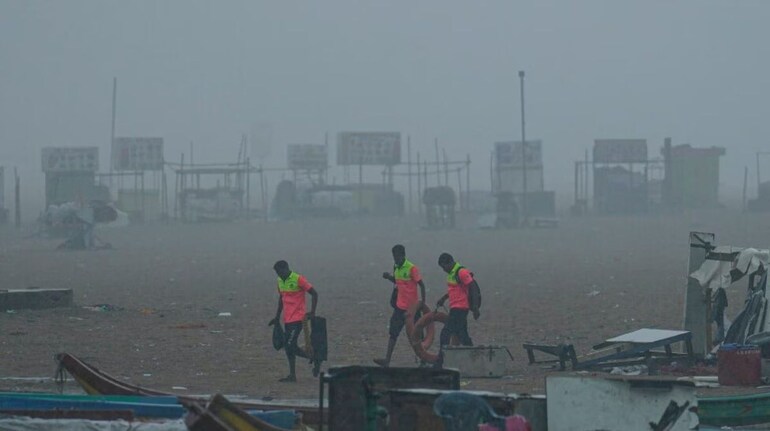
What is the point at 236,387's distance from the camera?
13875 millimetres

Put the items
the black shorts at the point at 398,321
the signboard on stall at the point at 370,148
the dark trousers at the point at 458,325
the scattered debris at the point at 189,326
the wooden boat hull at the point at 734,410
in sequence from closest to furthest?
the wooden boat hull at the point at 734,410 < the dark trousers at the point at 458,325 < the black shorts at the point at 398,321 < the scattered debris at the point at 189,326 < the signboard on stall at the point at 370,148

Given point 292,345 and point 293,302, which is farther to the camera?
point 293,302

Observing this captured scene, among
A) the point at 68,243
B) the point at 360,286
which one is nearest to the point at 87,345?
the point at 360,286

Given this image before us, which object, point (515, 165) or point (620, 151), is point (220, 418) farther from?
point (620, 151)

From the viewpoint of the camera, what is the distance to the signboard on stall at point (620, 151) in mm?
75688

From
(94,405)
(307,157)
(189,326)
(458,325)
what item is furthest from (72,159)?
(94,405)

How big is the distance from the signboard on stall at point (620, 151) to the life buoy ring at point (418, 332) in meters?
60.9

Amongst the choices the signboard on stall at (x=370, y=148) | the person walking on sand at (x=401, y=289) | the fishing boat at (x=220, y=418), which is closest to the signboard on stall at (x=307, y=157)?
the signboard on stall at (x=370, y=148)

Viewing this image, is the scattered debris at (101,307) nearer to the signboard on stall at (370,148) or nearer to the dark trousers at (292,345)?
the dark trousers at (292,345)

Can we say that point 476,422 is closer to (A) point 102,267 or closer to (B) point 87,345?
(B) point 87,345

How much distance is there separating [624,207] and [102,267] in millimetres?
38977

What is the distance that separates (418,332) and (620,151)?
62193 millimetres

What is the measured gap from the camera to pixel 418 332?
50.4 feet

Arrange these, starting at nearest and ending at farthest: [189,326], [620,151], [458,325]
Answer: [458,325] → [189,326] → [620,151]
